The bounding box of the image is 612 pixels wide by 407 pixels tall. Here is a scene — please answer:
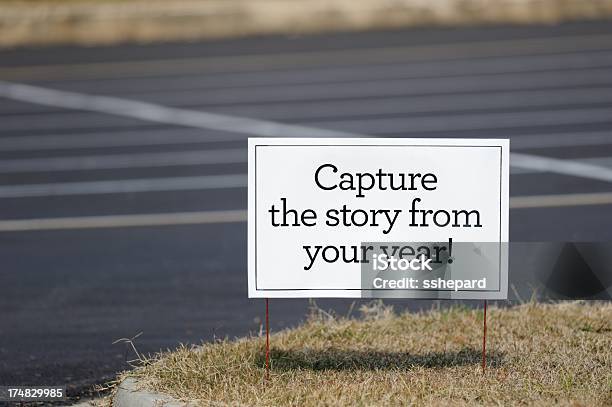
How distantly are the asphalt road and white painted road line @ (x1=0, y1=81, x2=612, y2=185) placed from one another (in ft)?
0.17

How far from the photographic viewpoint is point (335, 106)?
55.9 feet

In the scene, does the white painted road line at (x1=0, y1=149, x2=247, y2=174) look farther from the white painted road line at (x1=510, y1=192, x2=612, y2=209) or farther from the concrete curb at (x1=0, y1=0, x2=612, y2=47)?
the concrete curb at (x1=0, y1=0, x2=612, y2=47)

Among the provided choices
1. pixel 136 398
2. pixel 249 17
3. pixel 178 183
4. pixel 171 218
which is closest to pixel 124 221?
pixel 171 218

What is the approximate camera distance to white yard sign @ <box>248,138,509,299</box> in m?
6.44

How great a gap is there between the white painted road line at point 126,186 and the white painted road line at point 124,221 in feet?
3.54

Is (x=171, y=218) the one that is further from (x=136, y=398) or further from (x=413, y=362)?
(x=136, y=398)

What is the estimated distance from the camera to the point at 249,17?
81.5 feet

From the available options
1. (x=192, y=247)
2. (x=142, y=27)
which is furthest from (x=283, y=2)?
(x=192, y=247)

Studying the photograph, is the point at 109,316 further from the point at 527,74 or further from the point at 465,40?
the point at 465,40

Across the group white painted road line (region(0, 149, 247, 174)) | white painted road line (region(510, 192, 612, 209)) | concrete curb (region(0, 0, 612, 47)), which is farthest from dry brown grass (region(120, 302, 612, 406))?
concrete curb (region(0, 0, 612, 47))

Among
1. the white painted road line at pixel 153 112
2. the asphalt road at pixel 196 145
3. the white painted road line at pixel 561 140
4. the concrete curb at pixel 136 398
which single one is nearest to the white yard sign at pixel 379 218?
the concrete curb at pixel 136 398

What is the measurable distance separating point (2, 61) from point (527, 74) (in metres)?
9.73

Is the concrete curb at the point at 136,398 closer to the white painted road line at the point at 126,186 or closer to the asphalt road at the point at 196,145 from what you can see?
the asphalt road at the point at 196,145

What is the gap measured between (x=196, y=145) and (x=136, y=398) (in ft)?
29.5
